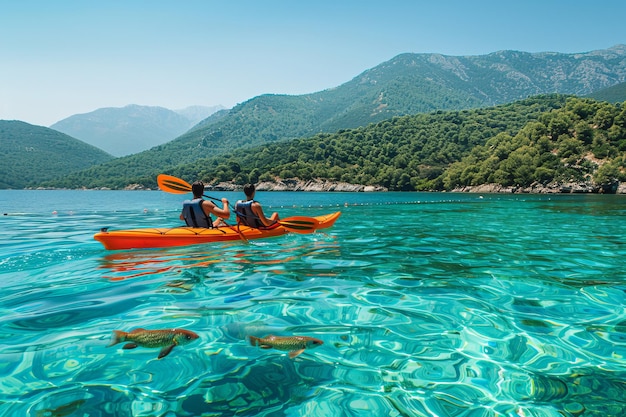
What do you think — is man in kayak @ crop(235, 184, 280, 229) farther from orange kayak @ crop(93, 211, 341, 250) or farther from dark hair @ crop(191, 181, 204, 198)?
dark hair @ crop(191, 181, 204, 198)

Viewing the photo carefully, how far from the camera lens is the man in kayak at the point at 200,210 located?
41.8 ft

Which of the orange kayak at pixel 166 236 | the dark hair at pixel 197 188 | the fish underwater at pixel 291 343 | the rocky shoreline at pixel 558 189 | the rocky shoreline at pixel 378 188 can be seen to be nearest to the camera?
the fish underwater at pixel 291 343

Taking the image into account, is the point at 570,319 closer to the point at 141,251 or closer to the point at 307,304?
the point at 307,304

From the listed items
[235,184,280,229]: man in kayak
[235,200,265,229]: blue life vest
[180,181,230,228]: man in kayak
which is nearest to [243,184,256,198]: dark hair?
[235,184,280,229]: man in kayak

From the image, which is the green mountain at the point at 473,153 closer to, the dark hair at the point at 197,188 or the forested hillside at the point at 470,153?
the forested hillside at the point at 470,153

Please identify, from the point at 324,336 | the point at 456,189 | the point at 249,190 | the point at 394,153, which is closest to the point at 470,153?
the point at 394,153

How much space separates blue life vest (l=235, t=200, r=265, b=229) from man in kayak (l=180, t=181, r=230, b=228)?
1.16 metres

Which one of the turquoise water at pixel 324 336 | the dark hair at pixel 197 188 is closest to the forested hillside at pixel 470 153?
the turquoise water at pixel 324 336

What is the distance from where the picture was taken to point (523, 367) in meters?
4.62

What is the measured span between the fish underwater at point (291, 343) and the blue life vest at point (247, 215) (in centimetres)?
945

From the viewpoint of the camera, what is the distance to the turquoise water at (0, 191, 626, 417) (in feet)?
12.8

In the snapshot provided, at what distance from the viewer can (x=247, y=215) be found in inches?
573

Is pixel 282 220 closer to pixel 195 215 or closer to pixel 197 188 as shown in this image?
pixel 195 215

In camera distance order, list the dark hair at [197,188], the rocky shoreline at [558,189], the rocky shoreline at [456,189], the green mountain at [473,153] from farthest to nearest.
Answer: the green mountain at [473,153]
the rocky shoreline at [456,189]
the rocky shoreline at [558,189]
the dark hair at [197,188]
